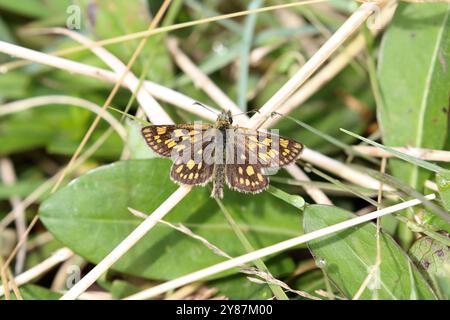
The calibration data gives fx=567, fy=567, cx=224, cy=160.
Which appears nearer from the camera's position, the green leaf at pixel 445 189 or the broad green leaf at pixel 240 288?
the green leaf at pixel 445 189

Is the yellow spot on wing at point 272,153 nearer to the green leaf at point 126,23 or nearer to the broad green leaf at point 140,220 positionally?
the broad green leaf at point 140,220

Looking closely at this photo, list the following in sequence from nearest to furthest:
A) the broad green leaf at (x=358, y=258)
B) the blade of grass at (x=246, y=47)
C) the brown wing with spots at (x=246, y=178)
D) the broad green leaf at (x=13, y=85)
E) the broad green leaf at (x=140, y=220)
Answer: the broad green leaf at (x=358, y=258) < the brown wing with spots at (x=246, y=178) < the broad green leaf at (x=140, y=220) < the blade of grass at (x=246, y=47) < the broad green leaf at (x=13, y=85)

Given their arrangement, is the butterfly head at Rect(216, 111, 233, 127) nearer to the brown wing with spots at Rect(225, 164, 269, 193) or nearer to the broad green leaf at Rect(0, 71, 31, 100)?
the brown wing with spots at Rect(225, 164, 269, 193)

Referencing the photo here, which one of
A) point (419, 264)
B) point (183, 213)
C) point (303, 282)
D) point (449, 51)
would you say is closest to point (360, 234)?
point (419, 264)

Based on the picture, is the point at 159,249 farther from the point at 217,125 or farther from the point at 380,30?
the point at 380,30

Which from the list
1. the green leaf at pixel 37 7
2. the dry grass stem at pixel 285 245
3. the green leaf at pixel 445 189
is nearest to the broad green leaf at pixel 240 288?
the dry grass stem at pixel 285 245
